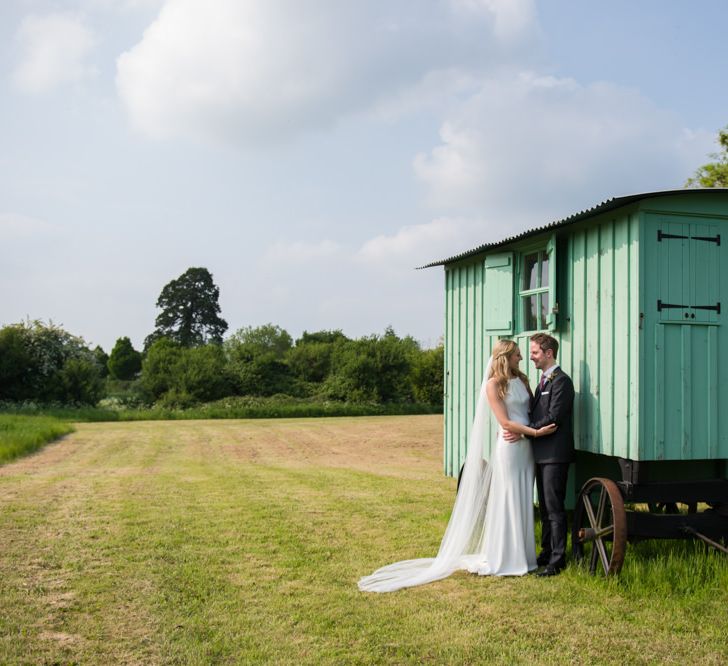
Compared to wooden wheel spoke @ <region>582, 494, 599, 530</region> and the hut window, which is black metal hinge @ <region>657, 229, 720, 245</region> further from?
wooden wheel spoke @ <region>582, 494, 599, 530</region>

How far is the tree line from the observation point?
36469 millimetres

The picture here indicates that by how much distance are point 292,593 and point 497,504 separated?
1972 mm

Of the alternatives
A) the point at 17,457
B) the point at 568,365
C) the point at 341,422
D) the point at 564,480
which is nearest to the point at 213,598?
the point at 564,480

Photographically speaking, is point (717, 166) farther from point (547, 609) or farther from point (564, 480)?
point (547, 609)

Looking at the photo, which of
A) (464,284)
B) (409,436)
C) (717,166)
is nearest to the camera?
(464,284)

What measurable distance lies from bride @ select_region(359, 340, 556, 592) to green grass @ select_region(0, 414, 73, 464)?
41.2ft

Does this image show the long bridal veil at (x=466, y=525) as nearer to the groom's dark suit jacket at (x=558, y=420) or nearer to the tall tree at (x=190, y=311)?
the groom's dark suit jacket at (x=558, y=420)

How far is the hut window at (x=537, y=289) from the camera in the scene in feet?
25.6

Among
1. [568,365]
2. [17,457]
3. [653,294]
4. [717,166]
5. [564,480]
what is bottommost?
[17,457]

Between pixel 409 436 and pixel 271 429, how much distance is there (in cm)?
581

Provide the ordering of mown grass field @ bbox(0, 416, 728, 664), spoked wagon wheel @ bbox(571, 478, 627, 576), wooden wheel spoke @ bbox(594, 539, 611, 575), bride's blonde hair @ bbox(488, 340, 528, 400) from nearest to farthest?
mown grass field @ bbox(0, 416, 728, 664) → spoked wagon wheel @ bbox(571, 478, 627, 576) → wooden wheel spoke @ bbox(594, 539, 611, 575) → bride's blonde hair @ bbox(488, 340, 528, 400)

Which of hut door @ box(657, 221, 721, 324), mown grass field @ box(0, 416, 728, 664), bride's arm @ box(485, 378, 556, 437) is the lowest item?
mown grass field @ box(0, 416, 728, 664)

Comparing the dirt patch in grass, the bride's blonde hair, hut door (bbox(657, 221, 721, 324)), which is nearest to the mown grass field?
the bride's blonde hair

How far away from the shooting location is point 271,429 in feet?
89.5
